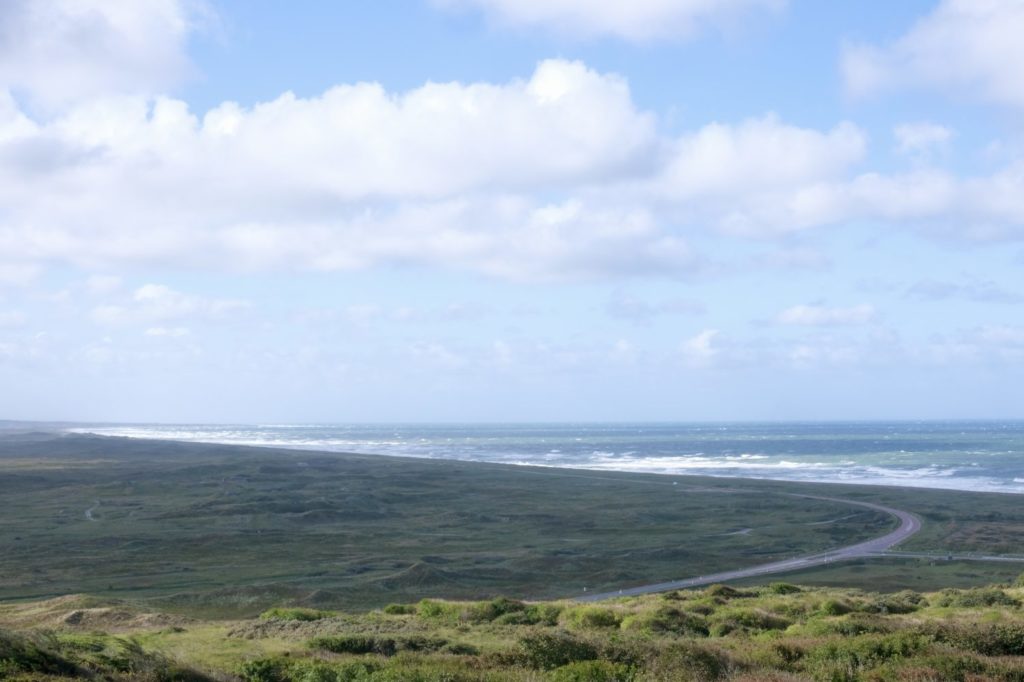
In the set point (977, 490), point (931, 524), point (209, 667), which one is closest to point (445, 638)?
point (209, 667)

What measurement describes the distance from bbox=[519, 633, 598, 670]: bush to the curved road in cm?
2641

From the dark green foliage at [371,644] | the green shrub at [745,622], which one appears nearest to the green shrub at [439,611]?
the dark green foliage at [371,644]

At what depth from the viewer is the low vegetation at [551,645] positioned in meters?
16.7

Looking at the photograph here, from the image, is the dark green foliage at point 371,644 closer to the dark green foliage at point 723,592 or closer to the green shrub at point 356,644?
the green shrub at point 356,644

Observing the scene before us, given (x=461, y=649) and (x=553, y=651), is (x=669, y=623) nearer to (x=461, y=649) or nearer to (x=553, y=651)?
(x=461, y=649)

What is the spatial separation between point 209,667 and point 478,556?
43461mm

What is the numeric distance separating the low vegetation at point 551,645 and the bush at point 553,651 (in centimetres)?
3

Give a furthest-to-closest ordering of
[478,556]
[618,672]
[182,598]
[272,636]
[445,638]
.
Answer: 1. [478,556]
2. [182,598]
3. [272,636]
4. [445,638]
5. [618,672]

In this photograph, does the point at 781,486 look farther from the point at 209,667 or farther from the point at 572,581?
the point at 209,667

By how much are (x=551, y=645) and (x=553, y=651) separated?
0.23 metres

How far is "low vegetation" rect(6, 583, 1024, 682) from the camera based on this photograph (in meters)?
16.7

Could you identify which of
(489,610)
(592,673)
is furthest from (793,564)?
(592,673)

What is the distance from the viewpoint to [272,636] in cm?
2506

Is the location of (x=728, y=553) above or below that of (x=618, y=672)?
below
